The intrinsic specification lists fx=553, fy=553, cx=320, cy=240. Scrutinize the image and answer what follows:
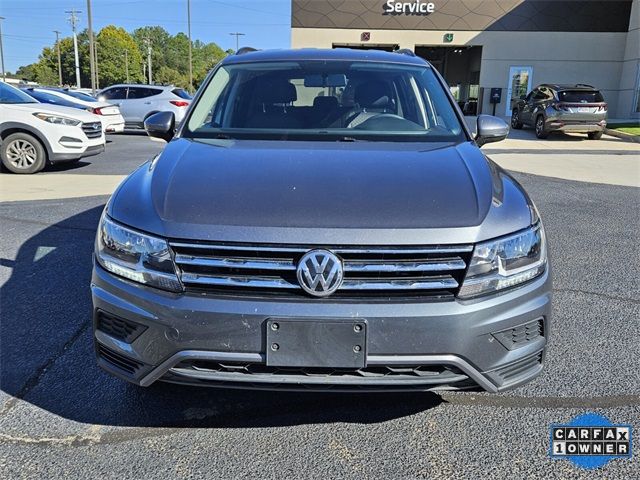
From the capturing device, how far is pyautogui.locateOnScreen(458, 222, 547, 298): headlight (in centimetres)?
210

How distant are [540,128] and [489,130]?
640 inches

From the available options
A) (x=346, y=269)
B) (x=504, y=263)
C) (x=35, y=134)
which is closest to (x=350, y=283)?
(x=346, y=269)

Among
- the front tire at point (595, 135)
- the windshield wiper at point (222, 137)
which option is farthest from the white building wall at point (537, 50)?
the windshield wiper at point (222, 137)

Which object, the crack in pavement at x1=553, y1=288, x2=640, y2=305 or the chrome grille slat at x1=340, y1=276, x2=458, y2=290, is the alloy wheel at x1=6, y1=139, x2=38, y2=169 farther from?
the chrome grille slat at x1=340, y1=276, x2=458, y2=290

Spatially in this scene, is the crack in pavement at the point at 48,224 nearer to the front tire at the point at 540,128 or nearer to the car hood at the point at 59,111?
the car hood at the point at 59,111

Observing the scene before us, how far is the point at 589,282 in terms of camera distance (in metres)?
4.50

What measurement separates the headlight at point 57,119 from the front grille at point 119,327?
8.53 m

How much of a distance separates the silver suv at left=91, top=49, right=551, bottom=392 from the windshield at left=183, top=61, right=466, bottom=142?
766 millimetres

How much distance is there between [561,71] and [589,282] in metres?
27.7

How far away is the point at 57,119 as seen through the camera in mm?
9633

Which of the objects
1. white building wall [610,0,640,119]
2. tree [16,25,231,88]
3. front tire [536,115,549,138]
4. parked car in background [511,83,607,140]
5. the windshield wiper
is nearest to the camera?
the windshield wiper

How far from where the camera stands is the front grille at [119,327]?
85.4 inches

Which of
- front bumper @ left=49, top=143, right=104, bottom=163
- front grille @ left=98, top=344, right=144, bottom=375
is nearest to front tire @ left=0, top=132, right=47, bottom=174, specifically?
front bumper @ left=49, top=143, right=104, bottom=163

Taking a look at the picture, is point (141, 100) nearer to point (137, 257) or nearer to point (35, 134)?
point (35, 134)
